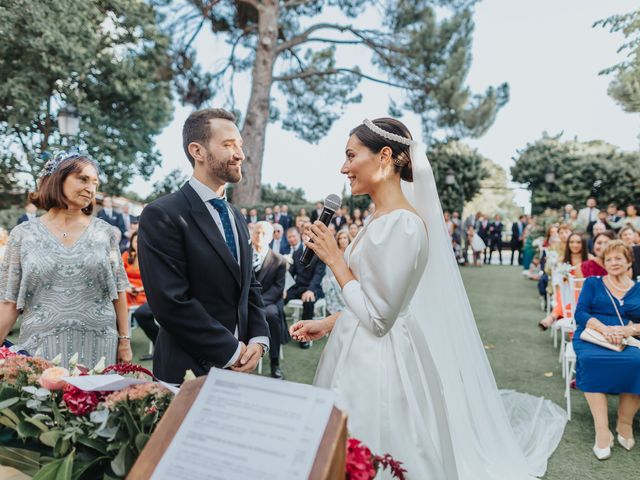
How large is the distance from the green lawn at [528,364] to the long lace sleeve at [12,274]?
3659mm

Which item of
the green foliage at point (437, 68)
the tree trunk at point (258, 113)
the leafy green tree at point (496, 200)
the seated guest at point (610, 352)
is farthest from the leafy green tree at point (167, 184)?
the leafy green tree at point (496, 200)

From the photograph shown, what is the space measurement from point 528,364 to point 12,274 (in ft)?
20.1

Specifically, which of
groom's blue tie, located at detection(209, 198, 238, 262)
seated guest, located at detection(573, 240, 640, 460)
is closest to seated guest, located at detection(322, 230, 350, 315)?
seated guest, located at detection(573, 240, 640, 460)

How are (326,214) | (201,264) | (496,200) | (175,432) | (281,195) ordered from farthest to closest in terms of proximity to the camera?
(496,200)
(281,195)
(326,214)
(201,264)
(175,432)

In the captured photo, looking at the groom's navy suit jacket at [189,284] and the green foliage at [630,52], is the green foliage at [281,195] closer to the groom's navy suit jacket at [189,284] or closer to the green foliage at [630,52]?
the green foliage at [630,52]

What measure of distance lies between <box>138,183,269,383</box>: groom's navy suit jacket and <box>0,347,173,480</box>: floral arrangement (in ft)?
1.65

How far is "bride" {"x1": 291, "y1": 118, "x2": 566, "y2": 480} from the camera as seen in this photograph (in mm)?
2107

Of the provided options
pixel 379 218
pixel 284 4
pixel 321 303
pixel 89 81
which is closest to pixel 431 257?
pixel 379 218

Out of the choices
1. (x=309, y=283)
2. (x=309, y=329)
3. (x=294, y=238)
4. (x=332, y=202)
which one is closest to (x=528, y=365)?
(x=309, y=283)

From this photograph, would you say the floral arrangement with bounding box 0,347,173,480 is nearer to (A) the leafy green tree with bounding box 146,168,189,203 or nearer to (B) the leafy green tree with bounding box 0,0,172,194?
(B) the leafy green tree with bounding box 0,0,172,194

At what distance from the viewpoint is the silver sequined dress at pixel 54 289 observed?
2859 millimetres

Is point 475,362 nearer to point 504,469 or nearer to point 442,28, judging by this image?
point 504,469

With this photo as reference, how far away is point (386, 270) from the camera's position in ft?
6.89

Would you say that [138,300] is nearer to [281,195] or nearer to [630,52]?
[630,52]
